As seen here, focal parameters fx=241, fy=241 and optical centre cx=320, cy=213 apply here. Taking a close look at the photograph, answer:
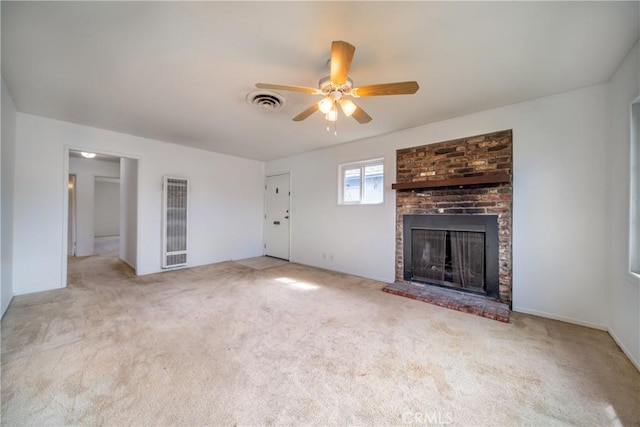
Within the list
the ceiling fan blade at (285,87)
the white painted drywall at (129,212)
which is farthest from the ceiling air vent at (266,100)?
the white painted drywall at (129,212)

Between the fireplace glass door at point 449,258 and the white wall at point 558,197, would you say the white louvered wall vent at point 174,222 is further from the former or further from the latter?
the white wall at point 558,197

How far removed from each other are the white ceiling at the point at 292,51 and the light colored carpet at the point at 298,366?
2.40 metres

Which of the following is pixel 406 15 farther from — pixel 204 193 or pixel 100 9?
pixel 204 193

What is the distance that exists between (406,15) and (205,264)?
5.10 meters

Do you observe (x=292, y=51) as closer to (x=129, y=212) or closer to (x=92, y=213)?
(x=129, y=212)

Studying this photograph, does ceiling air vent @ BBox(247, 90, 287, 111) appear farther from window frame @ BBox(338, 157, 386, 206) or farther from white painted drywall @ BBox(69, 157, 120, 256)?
white painted drywall @ BBox(69, 157, 120, 256)

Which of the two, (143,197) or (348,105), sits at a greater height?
(348,105)

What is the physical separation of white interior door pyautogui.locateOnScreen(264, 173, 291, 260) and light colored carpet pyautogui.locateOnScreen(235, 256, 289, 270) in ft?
0.65

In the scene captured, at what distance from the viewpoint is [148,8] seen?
1556mm

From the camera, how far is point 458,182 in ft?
10.1

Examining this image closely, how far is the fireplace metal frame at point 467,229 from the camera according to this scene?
294 centimetres

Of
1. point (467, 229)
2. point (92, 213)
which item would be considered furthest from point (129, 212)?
point (467, 229)

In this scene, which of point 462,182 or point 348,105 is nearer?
point 348,105

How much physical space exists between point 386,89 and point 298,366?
86.9 inches
